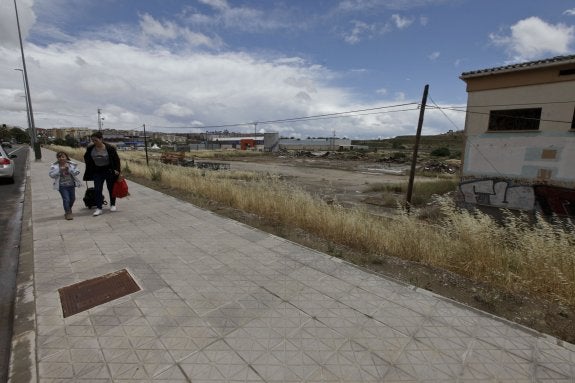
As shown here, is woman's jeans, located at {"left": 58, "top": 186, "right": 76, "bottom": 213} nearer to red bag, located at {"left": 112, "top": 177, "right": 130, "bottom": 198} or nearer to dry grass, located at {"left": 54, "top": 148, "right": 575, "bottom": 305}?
red bag, located at {"left": 112, "top": 177, "right": 130, "bottom": 198}

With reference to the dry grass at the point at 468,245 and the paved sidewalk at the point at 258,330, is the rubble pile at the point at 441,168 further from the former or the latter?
the paved sidewalk at the point at 258,330

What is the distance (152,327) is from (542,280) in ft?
14.1

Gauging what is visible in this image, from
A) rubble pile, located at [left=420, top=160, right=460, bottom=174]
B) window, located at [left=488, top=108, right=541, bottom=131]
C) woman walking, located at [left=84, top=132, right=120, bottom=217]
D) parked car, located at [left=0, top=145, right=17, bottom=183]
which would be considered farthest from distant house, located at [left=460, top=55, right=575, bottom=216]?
rubble pile, located at [left=420, top=160, right=460, bottom=174]

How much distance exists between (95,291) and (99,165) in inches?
160

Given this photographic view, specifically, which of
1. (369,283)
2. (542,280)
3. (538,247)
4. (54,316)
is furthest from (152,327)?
(538,247)

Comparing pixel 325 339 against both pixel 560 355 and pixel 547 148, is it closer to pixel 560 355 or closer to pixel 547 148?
pixel 560 355

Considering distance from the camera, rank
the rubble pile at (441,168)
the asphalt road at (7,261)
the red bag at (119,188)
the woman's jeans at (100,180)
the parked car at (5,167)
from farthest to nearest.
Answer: the rubble pile at (441,168)
the parked car at (5,167)
the red bag at (119,188)
the woman's jeans at (100,180)
the asphalt road at (7,261)

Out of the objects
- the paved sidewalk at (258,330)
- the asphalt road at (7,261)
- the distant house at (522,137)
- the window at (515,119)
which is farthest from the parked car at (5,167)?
the window at (515,119)

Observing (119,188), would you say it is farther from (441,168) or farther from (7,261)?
(441,168)

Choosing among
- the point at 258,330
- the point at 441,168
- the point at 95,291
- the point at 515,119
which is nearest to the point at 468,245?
the point at 258,330

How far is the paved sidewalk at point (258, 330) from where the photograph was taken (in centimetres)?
218

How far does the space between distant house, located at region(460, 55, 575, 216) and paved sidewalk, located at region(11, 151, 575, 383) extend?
11694 millimetres

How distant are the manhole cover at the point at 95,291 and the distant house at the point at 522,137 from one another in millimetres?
13994

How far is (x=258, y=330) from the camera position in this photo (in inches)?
104
